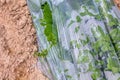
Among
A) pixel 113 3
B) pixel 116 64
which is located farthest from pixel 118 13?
pixel 116 64

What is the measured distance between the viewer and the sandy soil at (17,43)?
1.38 meters

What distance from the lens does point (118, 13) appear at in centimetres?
140

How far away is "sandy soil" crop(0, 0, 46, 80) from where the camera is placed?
54.3 inches

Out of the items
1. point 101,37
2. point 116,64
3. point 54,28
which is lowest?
point 116,64

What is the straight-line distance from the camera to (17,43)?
4.71ft

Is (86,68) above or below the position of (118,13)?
below

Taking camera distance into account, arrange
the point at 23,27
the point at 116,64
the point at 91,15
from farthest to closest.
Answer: the point at 23,27 < the point at 91,15 < the point at 116,64

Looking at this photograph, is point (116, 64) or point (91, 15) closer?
point (116, 64)

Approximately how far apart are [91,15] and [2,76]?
1.90 feet

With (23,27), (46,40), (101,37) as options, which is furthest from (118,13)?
(23,27)

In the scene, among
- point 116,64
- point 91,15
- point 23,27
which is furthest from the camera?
point 23,27

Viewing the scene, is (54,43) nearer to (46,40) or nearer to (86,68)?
(46,40)

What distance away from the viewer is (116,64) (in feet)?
4.13

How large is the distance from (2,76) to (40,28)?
0.34 m
